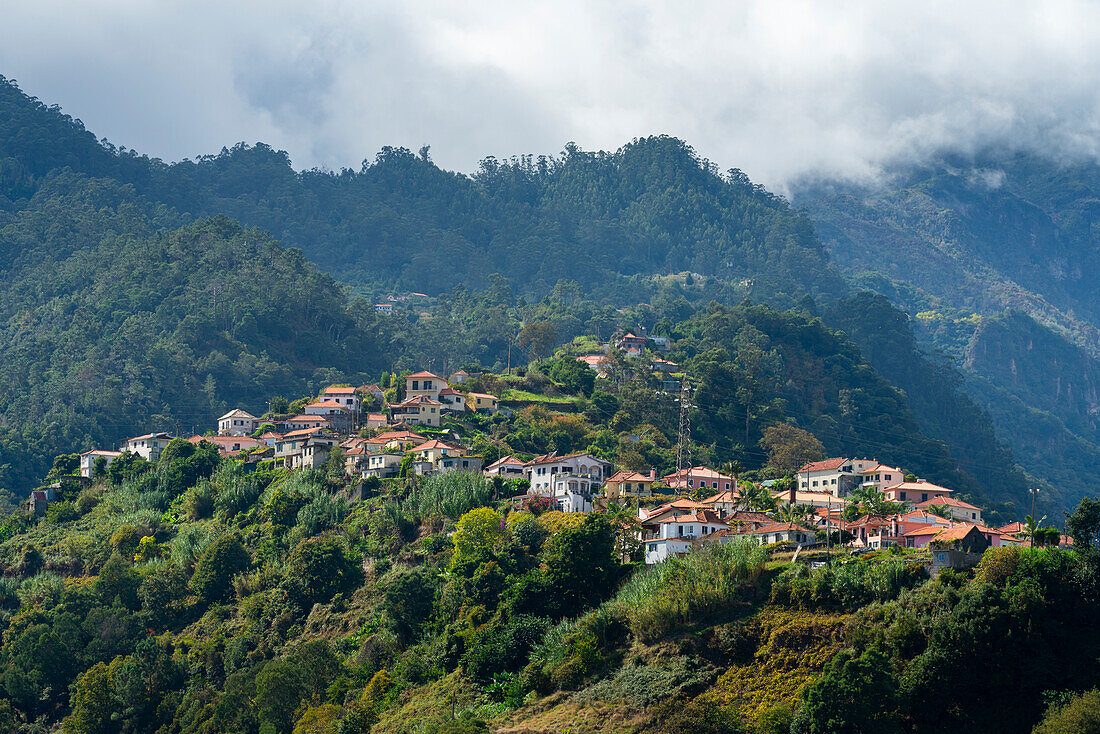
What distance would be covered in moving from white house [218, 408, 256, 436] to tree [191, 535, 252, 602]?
30182mm

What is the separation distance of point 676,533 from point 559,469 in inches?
624

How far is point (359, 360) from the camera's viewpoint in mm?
153375

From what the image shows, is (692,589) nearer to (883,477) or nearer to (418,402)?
(883,477)

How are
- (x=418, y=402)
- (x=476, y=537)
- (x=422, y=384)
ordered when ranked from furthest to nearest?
(x=422, y=384), (x=418, y=402), (x=476, y=537)

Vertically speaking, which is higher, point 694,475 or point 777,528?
point 694,475

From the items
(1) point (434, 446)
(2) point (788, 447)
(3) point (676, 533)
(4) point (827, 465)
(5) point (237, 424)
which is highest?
(5) point (237, 424)

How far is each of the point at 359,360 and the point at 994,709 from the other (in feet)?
359

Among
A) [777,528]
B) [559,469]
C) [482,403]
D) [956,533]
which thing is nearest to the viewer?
[956,533]

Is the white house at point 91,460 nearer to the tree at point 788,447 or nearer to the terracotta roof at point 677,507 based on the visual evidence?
the terracotta roof at point 677,507

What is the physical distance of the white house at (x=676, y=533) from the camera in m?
68.4

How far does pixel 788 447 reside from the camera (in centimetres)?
10644

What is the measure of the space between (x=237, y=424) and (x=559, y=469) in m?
39.0

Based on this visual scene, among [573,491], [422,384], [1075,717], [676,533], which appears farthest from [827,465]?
[1075,717]

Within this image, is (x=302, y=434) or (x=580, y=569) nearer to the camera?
(x=580, y=569)
